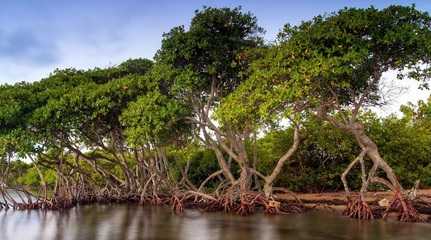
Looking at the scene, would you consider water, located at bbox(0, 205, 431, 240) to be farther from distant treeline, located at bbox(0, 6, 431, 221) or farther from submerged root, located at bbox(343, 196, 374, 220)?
distant treeline, located at bbox(0, 6, 431, 221)

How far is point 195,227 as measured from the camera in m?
15.5

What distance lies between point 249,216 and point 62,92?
8.26 m

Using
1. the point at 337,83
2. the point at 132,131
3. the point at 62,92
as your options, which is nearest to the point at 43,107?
the point at 62,92

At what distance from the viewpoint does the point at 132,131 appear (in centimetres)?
1908

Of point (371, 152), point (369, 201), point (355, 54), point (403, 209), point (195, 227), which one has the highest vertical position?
point (355, 54)

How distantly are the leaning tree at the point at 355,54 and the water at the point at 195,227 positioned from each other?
1.64 m

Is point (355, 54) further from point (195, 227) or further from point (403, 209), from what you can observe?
point (195, 227)

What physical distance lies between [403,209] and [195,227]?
Result: 5.74m

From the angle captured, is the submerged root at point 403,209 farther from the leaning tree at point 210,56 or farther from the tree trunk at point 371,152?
the leaning tree at point 210,56

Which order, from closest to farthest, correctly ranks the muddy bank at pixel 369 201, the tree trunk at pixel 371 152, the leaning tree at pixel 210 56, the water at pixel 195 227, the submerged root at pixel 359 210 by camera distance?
the water at pixel 195 227 → the submerged root at pixel 359 210 → the muddy bank at pixel 369 201 → the tree trunk at pixel 371 152 → the leaning tree at pixel 210 56

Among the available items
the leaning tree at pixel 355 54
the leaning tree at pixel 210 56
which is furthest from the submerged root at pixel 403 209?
the leaning tree at pixel 210 56

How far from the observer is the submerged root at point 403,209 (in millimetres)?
15531

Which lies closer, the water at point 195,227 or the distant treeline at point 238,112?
the water at point 195,227

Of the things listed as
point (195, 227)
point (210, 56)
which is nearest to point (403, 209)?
point (195, 227)
